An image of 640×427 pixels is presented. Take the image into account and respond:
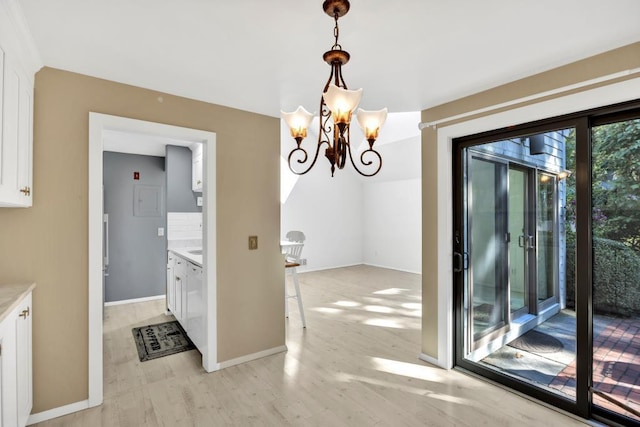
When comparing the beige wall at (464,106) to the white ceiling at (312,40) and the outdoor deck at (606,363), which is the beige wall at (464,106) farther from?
the outdoor deck at (606,363)

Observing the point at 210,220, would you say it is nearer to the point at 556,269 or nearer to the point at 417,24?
→ the point at 417,24

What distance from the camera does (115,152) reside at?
16.7ft

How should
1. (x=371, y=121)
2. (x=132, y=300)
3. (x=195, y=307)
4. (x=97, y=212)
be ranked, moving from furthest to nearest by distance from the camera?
(x=132, y=300), (x=195, y=307), (x=97, y=212), (x=371, y=121)

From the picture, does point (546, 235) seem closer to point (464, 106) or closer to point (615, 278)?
point (615, 278)

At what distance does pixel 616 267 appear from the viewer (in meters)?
2.12

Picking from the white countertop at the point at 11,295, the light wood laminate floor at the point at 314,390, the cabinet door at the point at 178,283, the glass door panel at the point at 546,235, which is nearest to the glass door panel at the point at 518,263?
the glass door panel at the point at 546,235

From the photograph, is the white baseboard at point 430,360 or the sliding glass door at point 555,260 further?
the white baseboard at point 430,360

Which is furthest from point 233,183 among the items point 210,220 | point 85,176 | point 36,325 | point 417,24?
point 417,24

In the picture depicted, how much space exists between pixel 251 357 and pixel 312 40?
2.70m

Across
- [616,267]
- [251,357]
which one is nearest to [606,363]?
[616,267]

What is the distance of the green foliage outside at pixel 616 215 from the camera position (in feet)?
6.70

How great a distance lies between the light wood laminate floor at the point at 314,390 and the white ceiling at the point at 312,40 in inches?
92.2

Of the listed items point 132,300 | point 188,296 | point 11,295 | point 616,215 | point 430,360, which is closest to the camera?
point 11,295

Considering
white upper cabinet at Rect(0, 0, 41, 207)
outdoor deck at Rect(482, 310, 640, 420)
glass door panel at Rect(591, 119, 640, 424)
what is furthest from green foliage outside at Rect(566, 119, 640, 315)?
white upper cabinet at Rect(0, 0, 41, 207)
